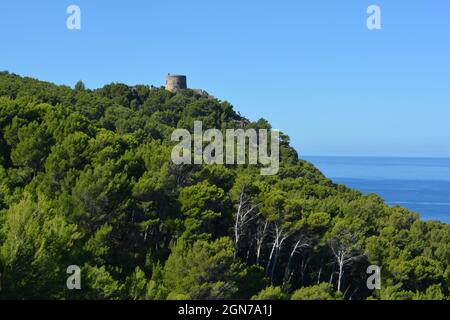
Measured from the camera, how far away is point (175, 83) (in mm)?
85000

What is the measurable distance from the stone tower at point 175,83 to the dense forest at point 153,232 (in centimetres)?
5688

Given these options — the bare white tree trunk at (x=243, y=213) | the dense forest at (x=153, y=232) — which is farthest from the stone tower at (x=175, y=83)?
the bare white tree trunk at (x=243, y=213)

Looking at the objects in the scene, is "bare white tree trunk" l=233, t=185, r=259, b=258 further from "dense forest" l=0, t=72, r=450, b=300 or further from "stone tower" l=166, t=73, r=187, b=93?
"stone tower" l=166, t=73, r=187, b=93

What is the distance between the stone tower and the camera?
278ft

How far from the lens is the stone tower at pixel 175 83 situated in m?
84.8

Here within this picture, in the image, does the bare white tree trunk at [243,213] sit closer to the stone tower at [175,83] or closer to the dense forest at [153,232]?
the dense forest at [153,232]

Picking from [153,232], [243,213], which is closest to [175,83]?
[243,213]

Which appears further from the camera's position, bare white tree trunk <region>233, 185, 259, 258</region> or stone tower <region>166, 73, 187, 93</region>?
stone tower <region>166, 73, 187, 93</region>

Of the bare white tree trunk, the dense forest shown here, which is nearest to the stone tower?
the dense forest

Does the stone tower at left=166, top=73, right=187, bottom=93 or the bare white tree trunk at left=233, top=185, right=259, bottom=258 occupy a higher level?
the stone tower at left=166, top=73, right=187, bottom=93

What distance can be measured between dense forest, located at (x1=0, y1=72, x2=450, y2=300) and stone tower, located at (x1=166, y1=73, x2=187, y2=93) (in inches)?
2239

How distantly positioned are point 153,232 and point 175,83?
6491 cm
